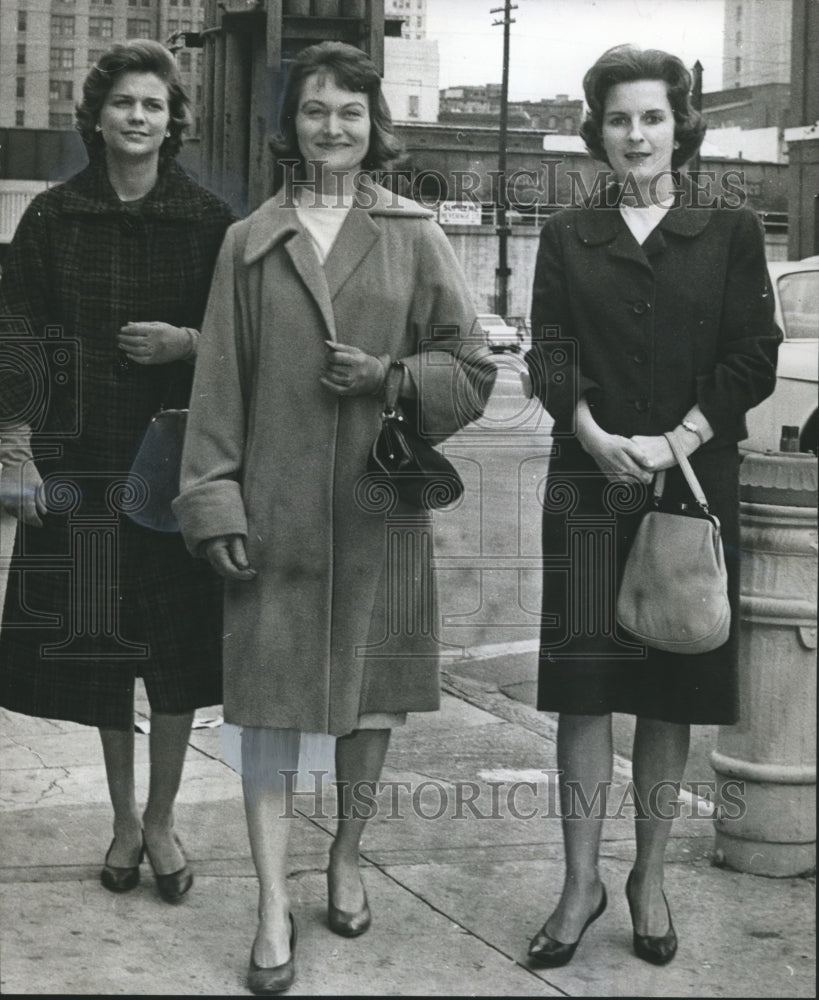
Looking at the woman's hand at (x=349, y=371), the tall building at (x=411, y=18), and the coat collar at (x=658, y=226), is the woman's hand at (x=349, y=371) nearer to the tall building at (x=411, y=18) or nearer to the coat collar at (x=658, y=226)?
the coat collar at (x=658, y=226)

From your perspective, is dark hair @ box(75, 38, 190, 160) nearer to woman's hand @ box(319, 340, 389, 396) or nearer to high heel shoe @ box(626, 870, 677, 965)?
woman's hand @ box(319, 340, 389, 396)

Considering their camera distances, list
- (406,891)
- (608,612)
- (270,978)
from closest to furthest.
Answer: (270,978) < (608,612) < (406,891)

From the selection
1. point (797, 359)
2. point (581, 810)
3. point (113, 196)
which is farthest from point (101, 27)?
point (581, 810)

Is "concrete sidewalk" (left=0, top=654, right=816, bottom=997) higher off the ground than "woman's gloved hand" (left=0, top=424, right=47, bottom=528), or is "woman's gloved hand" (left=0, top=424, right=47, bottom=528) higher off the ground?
"woman's gloved hand" (left=0, top=424, right=47, bottom=528)

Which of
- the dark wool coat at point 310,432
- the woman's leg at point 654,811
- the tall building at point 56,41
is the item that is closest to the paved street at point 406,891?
the woman's leg at point 654,811

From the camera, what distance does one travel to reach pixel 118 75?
12.1 ft

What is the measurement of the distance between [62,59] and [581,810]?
243cm

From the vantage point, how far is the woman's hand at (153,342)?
145 inches

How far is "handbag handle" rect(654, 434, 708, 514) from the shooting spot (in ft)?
11.2

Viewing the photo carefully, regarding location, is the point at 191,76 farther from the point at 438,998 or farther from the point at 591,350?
the point at 438,998

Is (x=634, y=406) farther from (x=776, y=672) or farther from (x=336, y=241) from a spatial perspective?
(x=776, y=672)

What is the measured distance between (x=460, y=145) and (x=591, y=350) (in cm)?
104

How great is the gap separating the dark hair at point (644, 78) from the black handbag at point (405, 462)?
0.71 metres

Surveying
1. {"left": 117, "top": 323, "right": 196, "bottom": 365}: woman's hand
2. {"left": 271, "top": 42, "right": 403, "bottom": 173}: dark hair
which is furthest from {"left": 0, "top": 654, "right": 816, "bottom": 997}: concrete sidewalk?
{"left": 271, "top": 42, "right": 403, "bottom": 173}: dark hair
